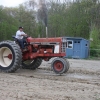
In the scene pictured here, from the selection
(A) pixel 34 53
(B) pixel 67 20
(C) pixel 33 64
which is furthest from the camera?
(B) pixel 67 20

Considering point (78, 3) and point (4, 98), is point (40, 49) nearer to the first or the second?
point (4, 98)

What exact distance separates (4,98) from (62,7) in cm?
3608

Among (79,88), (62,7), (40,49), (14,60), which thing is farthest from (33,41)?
(62,7)

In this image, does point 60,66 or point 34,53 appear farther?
point 34,53

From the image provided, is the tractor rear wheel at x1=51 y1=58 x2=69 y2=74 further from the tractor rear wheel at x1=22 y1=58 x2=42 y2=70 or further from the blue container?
the blue container

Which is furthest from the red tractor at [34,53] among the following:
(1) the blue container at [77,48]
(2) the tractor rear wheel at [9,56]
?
(1) the blue container at [77,48]

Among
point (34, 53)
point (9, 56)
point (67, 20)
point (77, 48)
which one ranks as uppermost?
point (67, 20)

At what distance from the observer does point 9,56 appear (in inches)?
429

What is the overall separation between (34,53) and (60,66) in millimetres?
1338

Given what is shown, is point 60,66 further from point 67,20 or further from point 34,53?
point 67,20

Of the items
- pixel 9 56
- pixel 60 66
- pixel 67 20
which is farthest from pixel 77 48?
pixel 60 66

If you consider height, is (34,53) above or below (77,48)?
below

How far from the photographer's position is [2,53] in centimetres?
1130

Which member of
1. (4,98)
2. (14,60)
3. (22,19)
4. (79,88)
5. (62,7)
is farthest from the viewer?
(22,19)
